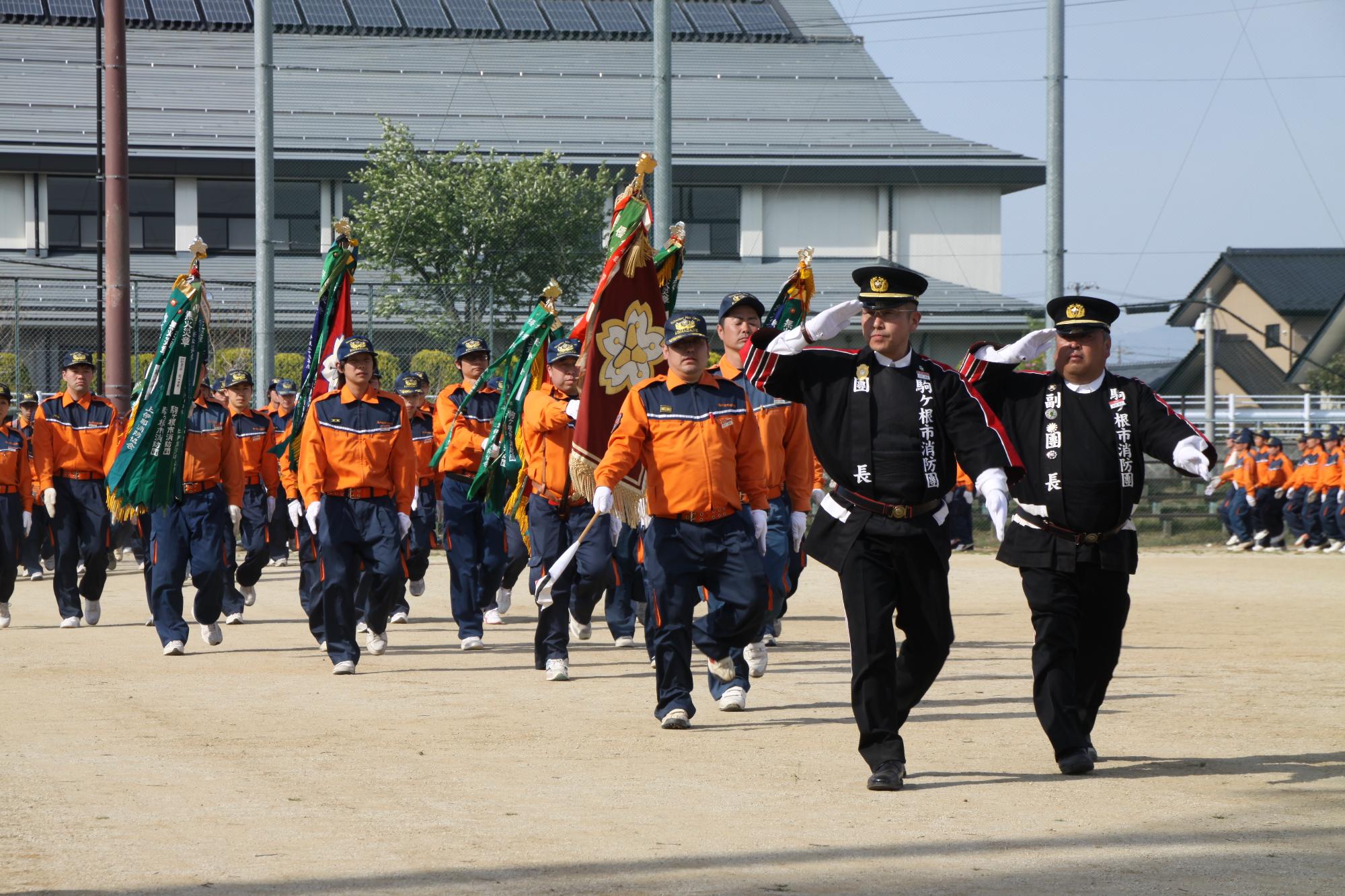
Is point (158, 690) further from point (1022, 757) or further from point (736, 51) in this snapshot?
point (736, 51)

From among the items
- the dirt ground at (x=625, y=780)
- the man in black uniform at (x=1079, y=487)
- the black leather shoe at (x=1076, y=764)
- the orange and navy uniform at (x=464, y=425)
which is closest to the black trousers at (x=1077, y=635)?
the man in black uniform at (x=1079, y=487)

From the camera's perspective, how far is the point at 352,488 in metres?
11.4

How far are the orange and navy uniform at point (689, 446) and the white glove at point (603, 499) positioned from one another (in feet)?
0.11

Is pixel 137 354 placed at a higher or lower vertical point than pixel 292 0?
lower

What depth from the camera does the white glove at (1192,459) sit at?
7477mm

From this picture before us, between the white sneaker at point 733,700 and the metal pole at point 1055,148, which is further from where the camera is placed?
the metal pole at point 1055,148

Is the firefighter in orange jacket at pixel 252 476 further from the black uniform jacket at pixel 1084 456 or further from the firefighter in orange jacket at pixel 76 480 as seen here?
the black uniform jacket at pixel 1084 456

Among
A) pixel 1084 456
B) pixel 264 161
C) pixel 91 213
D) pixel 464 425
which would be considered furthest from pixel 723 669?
pixel 91 213

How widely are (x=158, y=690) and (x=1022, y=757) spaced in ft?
17.9

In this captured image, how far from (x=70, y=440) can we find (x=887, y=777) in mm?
10264

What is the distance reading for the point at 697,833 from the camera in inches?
245

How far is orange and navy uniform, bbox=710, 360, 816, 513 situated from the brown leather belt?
296 centimetres

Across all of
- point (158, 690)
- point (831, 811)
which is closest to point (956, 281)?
point (158, 690)

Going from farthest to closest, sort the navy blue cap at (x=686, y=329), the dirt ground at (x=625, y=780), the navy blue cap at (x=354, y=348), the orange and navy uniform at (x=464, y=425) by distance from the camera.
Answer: the orange and navy uniform at (x=464, y=425) → the navy blue cap at (x=354, y=348) → the navy blue cap at (x=686, y=329) → the dirt ground at (x=625, y=780)
